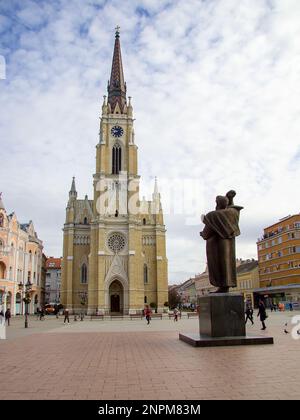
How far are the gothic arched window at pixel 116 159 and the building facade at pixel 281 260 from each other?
30850mm

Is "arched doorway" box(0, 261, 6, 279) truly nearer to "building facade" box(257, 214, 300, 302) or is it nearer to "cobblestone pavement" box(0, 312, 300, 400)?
"cobblestone pavement" box(0, 312, 300, 400)

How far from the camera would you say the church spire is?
238 feet

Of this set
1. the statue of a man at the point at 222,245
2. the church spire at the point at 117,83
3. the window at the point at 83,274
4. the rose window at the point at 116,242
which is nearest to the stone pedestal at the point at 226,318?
the statue of a man at the point at 222,245

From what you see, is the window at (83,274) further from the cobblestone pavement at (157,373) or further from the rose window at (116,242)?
the cobblestone pavement at (157,373)

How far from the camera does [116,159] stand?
2662 inches

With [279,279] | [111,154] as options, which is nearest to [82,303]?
[111,154]

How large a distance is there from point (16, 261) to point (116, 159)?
24.1 m

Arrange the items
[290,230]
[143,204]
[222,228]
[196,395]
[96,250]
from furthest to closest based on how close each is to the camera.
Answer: [143,204] < [290,230] < [96,250] < [222,228] < [196,395]

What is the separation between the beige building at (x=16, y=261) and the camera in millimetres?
52719

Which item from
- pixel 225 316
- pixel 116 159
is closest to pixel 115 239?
pixel 116 159

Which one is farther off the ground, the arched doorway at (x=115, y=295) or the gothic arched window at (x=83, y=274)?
the gothic arched window at (x=83, y=274)
